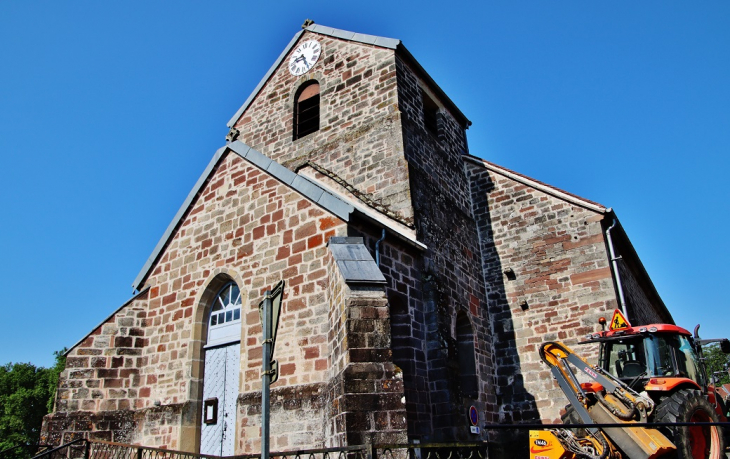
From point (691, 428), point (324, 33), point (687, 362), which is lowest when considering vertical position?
point (691, 428)

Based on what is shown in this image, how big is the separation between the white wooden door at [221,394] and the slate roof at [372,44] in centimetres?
935

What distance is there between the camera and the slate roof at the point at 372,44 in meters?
15.5

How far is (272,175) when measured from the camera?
10828 mm

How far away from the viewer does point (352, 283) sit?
779 centimetres

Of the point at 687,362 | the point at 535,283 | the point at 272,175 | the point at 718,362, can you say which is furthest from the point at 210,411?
the point at 718,362

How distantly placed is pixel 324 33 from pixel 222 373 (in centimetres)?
1131

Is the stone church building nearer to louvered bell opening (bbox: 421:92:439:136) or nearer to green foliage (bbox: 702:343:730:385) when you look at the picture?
louvered bell opening (bbox: 421:92:439:136)

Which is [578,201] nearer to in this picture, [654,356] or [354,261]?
[654,356]

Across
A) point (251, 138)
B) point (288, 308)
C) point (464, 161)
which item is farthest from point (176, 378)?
point (464, 161)

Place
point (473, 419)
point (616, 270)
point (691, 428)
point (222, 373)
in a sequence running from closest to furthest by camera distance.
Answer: point (691, 428)
point (222, 373)
point (473, 419)
point (616, 270)

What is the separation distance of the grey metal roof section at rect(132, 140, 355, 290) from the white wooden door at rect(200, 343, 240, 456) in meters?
2.73

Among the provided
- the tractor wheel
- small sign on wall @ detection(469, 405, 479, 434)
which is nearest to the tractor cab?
the tractor wheel

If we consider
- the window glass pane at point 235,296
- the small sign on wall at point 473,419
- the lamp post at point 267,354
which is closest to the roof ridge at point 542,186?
the small sign on wall at point 473,419

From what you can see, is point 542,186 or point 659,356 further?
point 542,186
